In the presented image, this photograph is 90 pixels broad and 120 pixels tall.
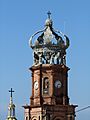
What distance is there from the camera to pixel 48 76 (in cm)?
6712

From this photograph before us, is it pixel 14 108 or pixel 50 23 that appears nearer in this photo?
pixel 50 23

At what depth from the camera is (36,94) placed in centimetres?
6756

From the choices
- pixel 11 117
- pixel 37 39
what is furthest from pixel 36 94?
pixel 11 117

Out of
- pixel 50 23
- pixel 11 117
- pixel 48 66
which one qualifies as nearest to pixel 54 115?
pixel 48 66

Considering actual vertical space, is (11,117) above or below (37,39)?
below

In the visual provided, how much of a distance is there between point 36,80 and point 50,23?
21.4 feet

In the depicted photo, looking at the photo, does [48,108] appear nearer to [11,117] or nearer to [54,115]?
[54,115]

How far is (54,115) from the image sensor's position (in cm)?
6562

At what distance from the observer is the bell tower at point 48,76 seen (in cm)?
6675

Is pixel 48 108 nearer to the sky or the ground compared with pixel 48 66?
nearer to the ground

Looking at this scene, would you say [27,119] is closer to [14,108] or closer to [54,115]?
[54,115]

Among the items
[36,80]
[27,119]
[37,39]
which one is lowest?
[27,119]

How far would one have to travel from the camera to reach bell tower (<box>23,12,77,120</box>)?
219 feet

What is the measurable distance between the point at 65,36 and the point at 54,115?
29.2 ft
